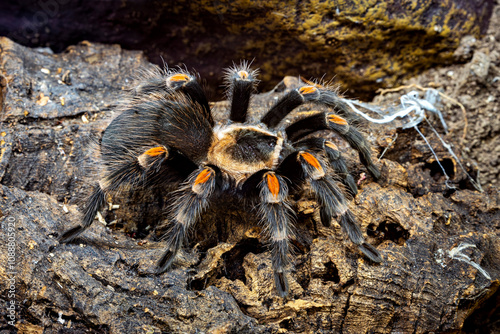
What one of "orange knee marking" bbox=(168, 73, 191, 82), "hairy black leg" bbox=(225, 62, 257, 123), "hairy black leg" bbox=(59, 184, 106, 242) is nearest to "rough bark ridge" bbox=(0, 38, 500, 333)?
"hairy black leg" bbox=(59, 184, 106, 242)

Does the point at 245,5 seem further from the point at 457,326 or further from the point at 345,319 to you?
the point at 457,326

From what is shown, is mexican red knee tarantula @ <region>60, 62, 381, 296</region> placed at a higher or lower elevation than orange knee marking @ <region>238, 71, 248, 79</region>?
lower

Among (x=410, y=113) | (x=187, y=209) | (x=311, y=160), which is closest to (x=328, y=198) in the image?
(x=311, y=160)

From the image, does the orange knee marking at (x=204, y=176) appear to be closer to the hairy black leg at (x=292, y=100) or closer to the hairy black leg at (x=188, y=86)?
the hairy black leg at (x=188, y=86)

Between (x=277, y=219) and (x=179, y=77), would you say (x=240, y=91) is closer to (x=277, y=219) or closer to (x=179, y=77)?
(x=179, y=77)

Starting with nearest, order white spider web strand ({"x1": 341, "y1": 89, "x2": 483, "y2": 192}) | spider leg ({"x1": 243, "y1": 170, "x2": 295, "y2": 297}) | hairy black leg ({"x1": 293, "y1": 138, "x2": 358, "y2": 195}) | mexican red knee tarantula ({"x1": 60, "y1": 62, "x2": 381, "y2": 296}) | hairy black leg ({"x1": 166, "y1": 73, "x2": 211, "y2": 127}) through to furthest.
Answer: spider leg ({"x1": 243, "y1": 170, "x2": 295, "y2": 297}) < mexican red knee tarantula ({"x1": 60, "y1": 62, "x2": 381, "y2": 296}) < hairy black leg ({"x1": 293, "y1": 138, "x2": 358, "y2": 195}) < hairy black leg ({"x1": 166, "y1": 73, "x2": 211, "y2": 127}) < white spider web strand ({"x1": 341, "y1": 89, "x2": 483, "y2": 192})

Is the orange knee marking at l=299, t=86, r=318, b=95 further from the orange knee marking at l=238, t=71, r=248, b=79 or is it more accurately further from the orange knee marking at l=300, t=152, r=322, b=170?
the orange knee marking at l=300, t=152, r=322, b=170

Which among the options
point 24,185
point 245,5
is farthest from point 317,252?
point 245,5

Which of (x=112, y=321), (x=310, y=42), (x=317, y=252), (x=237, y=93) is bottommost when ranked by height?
(x=112, y=321)
